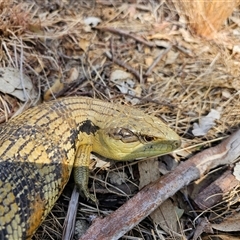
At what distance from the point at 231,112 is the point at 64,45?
1976 mm

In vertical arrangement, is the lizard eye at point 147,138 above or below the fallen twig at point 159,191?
above

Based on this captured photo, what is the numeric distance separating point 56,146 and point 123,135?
575 millimetres

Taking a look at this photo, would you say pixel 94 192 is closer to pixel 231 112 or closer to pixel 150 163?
pixel 150 163

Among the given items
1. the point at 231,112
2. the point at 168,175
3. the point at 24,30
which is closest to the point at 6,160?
the point at 168,175

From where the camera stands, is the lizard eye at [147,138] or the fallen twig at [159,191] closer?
the fallen twig at [159,191]

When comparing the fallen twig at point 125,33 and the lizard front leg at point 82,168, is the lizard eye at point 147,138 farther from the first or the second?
the fallen twig at point 125,33

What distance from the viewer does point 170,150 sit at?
11.7 ft

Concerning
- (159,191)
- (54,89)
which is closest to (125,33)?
(54,89)

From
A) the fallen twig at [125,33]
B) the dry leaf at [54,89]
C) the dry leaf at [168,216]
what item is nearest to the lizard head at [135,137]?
the dry leaf at [168,216]

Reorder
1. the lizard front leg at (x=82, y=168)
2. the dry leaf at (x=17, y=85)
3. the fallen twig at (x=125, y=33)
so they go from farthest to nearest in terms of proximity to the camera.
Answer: the fallen twig at (x=125, y=33) < the dry leaf at (x=17, y=85) < the lizard front leg at (x=82, y=168)

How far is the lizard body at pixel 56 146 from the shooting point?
3.01 meters

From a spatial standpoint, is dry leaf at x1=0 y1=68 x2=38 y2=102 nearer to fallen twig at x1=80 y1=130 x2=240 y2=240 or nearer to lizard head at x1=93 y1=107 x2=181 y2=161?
lizard head at x1=93 y1=107 x2=181 y2=161

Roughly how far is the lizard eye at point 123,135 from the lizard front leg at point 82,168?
28 centimetres

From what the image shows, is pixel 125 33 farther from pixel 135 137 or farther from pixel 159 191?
pixel 159 191
